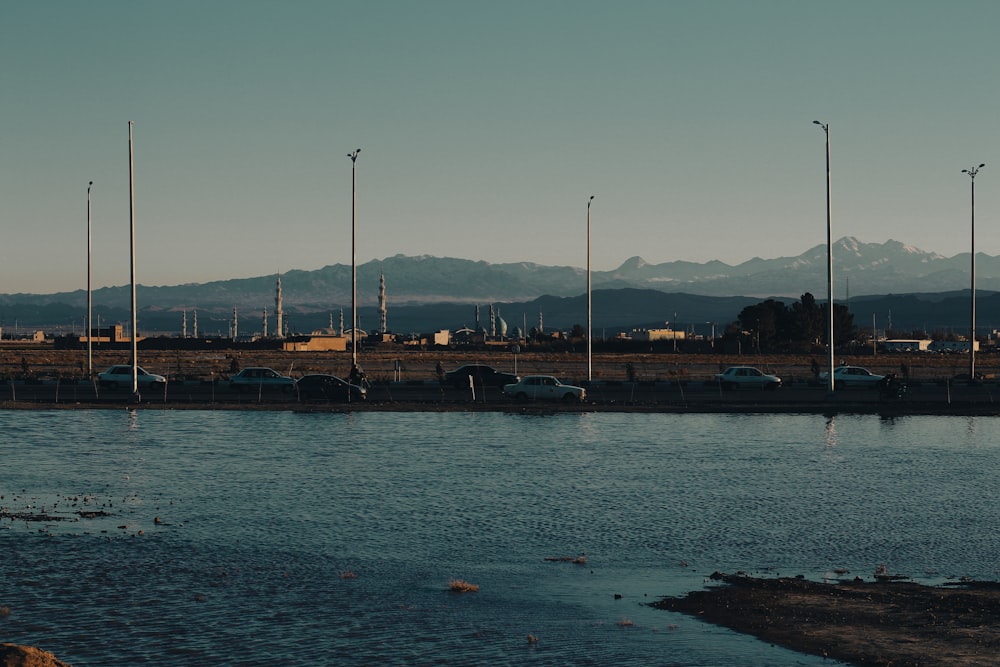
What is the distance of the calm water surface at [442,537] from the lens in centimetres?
1401

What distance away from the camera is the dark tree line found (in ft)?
595

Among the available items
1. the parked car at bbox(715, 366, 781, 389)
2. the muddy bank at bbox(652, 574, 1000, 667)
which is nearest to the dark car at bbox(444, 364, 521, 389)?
the parked car at bbox(715, 366, 781, 389)

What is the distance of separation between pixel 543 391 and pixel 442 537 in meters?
35.7

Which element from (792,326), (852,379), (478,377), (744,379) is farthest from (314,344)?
(852,379)

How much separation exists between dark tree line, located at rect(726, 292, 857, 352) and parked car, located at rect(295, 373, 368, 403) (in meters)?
129

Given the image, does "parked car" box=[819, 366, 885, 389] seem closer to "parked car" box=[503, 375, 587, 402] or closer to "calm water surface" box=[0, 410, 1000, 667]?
"parked car" box=[503, 375, 587, 402]

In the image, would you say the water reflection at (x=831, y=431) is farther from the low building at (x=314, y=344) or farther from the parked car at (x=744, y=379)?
the low building at (x=314, y=344)

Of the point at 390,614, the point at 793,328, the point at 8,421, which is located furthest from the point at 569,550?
the point at 793,328

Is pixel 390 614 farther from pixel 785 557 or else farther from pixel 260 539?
pixel 785 557

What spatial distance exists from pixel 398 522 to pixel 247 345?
566 feet

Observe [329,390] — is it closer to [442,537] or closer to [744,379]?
[744,379]

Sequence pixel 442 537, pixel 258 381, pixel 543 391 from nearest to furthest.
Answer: pixel 442 537 → pixel 543 391 → pixel 258 381

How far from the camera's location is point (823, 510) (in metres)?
23.7

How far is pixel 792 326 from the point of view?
183 metres
